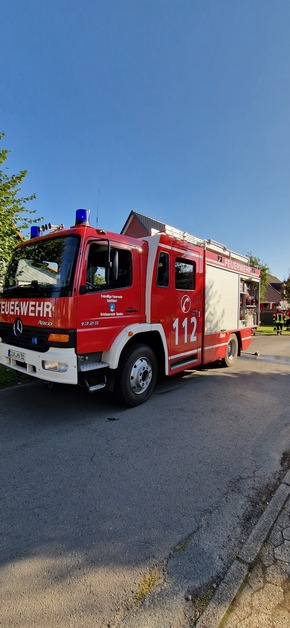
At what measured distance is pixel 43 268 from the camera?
4.49 metres

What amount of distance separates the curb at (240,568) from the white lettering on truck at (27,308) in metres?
3.04

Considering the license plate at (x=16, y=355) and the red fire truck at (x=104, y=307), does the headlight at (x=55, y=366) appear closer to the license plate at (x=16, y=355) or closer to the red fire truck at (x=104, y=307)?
the red fire truck at (x=104, y=307)

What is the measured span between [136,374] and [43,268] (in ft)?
6.84

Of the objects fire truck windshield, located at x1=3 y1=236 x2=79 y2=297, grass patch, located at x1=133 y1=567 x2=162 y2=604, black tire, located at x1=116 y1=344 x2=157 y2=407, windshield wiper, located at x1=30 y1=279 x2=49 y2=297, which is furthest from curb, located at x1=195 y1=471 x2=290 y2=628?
windshield wiper, located at x1=30 y1=279 x2=49 y2=297

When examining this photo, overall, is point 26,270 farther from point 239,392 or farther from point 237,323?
point 237,323

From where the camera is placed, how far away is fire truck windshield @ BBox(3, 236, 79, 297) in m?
4.01

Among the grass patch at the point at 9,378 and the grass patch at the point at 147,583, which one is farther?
the grass patch at the point at 9,378

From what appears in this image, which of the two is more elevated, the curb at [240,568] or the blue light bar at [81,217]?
the blue light bar at [81,217]

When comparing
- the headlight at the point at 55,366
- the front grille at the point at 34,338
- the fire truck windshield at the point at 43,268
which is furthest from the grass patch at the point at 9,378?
the fire truck windshield at the point at 43,268

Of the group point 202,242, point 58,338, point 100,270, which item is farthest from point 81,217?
point 202,242

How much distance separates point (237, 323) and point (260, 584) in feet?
22.4

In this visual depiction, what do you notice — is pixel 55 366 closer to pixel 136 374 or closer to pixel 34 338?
pixel 34 338

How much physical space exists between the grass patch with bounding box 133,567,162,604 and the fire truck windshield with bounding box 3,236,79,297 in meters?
2.86

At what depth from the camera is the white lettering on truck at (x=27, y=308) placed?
13.2 ft
